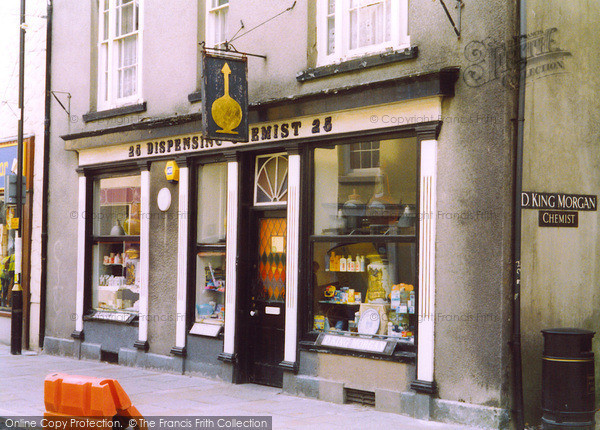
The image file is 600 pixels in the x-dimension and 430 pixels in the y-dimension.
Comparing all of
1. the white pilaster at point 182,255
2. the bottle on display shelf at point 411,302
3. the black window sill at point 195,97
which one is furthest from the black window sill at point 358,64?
the white pilaster at point 182,255

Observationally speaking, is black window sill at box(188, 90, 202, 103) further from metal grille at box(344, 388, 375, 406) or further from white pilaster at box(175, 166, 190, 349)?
metal grille at box(344, 388, 375, 406)

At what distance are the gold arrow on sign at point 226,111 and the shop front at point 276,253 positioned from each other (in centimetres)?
67

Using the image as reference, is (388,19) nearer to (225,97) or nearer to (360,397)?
(225,97)

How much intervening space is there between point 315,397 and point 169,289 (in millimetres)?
3685

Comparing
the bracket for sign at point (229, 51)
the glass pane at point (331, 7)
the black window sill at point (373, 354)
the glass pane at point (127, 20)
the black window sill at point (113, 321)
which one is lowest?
the black window sill at point (113, 321)

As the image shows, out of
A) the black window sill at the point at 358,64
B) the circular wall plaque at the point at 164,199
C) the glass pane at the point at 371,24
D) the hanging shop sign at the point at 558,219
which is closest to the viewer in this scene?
the hanging shop sign at the point at 558,219

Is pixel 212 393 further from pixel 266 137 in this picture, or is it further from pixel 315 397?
pixel 266 137

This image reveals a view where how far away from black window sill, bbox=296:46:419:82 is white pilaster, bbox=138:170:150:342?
12.9 ft

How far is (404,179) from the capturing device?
9.27 m

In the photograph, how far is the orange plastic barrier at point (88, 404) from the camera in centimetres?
638

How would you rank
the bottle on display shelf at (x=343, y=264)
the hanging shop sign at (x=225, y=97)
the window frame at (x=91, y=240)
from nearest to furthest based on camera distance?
the bottle on display shelf at (x=343, y=264) → the hanging shop sign at (x=225, y=97) → the window frame at (x=91, y=240)

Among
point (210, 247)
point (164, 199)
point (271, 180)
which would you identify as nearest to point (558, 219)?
point (271, 180)

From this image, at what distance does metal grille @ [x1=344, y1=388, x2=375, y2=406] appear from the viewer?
368 inches

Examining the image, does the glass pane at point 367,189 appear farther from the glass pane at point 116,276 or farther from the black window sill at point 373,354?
the glass pane at point 116,276
